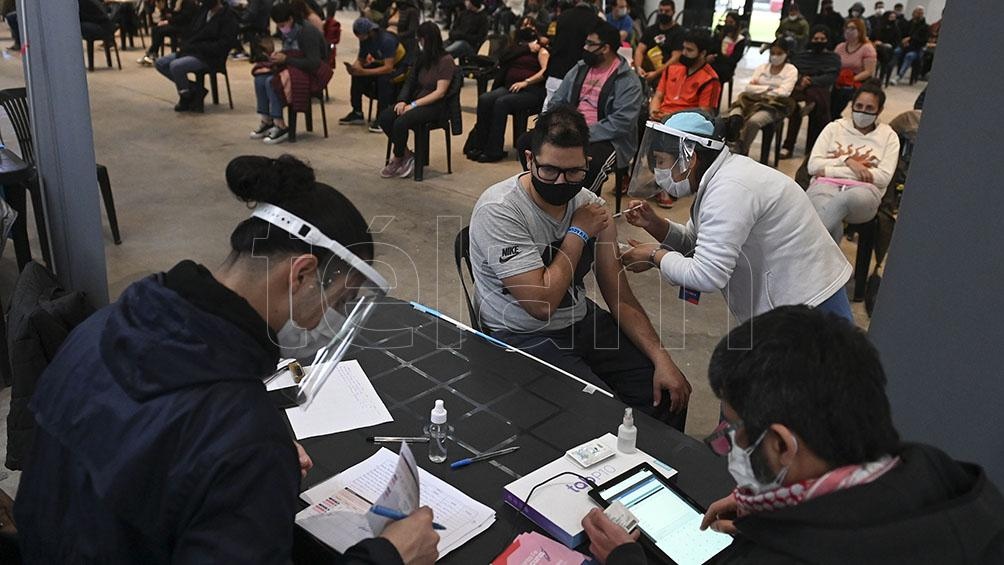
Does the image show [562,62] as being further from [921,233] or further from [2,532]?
[2,532]

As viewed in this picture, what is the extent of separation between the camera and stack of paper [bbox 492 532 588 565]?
152 cm

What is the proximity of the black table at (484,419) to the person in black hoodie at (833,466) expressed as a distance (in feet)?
1.86

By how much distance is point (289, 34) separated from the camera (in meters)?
7.06

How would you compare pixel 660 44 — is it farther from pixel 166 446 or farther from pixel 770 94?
pixel 166 446

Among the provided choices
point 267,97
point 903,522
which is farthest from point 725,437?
point 267,97

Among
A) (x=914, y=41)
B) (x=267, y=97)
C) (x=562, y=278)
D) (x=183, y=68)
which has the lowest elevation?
(x=267, y=97)

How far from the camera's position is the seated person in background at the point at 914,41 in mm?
12180

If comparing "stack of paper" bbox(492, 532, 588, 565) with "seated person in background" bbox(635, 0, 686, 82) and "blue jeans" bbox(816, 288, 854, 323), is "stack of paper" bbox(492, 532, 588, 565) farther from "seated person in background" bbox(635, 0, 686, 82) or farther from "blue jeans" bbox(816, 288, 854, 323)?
"seated person in background" bbox(635, 0, 686, 82)

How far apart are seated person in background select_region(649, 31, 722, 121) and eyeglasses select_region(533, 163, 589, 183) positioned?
3.53 metres

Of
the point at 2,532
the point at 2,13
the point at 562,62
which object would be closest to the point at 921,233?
the point at 2,532

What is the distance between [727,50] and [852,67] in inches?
59.9

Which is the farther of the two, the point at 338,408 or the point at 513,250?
the point at 513,250

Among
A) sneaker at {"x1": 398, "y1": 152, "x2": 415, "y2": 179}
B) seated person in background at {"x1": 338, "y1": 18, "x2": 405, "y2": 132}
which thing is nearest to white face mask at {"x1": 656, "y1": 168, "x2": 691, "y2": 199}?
sneaker at {"x1": 398, "y1": 152, "x2": 415, "y2": 179}

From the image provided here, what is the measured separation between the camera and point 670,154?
104 inches
